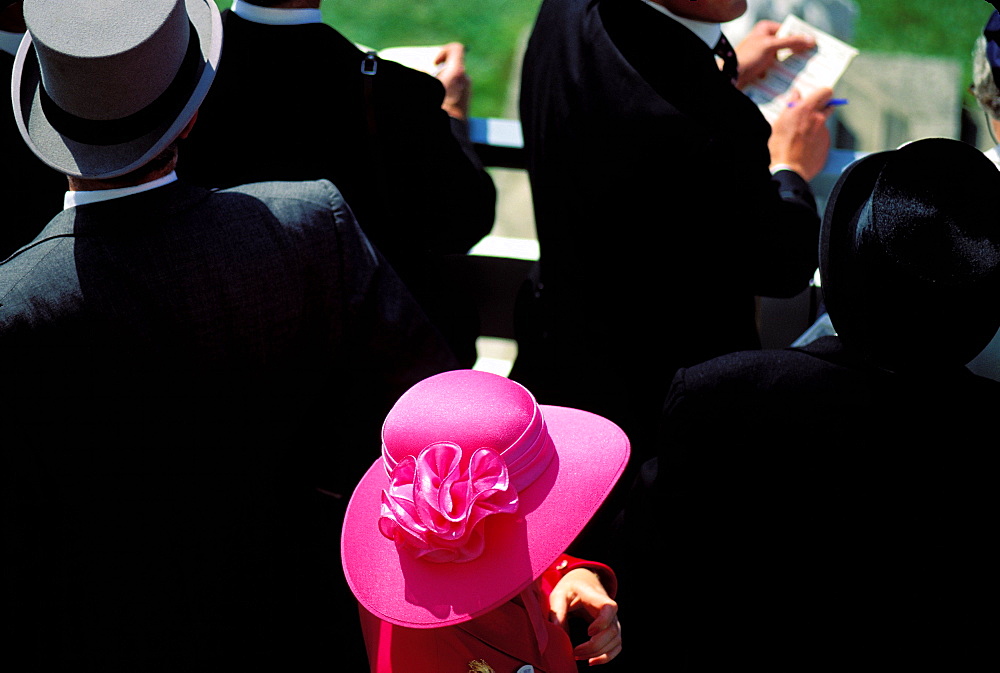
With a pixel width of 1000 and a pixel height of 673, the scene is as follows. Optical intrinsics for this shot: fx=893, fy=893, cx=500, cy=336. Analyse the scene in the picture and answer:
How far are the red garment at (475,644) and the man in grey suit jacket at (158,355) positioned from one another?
506 mm

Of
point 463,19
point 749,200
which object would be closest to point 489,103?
point 463,19

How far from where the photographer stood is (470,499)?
4.17ft

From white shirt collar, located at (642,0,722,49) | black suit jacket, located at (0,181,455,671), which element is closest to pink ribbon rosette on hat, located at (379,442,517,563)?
black suit jacket, located at (0,181,455,671)

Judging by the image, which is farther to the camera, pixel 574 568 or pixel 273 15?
pixel 273 15

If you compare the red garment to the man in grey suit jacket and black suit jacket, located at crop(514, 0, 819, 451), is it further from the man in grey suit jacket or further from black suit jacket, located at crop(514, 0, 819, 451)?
black suit jacket, located at crop(514, 0, 819, 451)

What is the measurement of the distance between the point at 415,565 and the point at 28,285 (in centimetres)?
81

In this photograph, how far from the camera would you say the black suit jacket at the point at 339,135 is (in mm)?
1978

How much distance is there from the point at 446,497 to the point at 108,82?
0.95 meters

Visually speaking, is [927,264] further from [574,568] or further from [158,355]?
[158,355]

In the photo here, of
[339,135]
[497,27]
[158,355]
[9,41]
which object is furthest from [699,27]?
[497,27]

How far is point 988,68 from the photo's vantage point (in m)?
2.04

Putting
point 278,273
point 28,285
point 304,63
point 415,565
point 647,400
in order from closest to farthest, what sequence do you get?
point 415,565
point 28,285
point 278,273
point 304,63
point 647,400

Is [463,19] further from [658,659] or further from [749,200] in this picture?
[658,659]

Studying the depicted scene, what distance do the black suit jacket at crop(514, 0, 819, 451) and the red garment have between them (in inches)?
31.6
